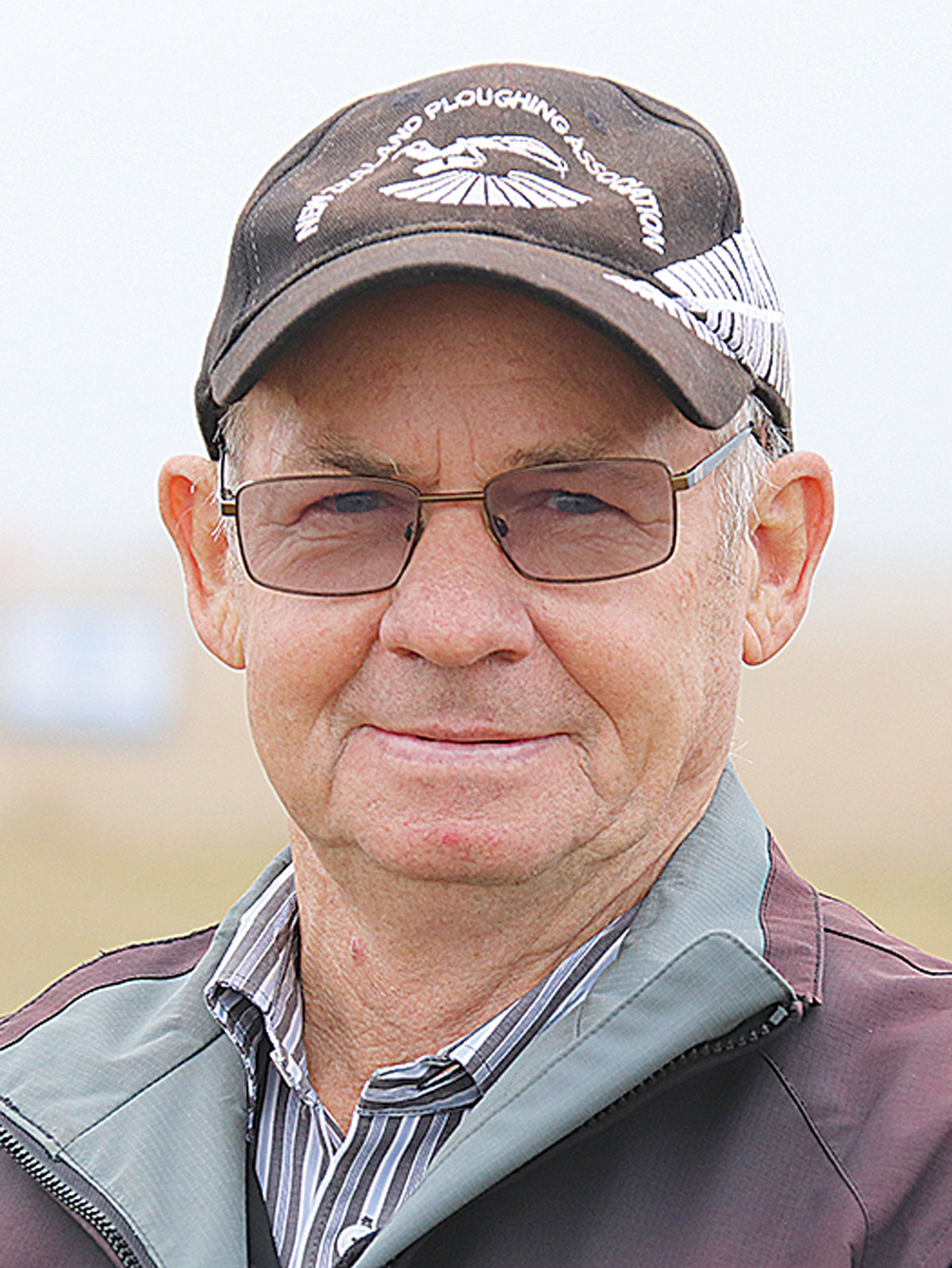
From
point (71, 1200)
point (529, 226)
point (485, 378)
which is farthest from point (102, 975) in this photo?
point (529, 226)

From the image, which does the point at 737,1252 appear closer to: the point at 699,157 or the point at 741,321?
the point at 741,321

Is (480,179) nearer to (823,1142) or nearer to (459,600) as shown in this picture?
(459,600)

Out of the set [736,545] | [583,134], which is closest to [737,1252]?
[736,545]

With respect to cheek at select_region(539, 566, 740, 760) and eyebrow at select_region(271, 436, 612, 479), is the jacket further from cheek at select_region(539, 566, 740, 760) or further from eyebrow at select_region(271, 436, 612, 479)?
eyebrow at select_region(271, 436, 612, 479)

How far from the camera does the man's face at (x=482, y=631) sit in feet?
4.48

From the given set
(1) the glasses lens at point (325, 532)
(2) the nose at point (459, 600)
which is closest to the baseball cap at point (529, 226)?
(1) the glasses lens at point (325, 532)

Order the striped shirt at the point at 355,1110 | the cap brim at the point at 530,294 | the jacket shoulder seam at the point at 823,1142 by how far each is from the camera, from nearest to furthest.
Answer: the jacket shoulder seam at the point at 823,1142 < the cap brim at the point at 530,294 < the striped shirt at the point at 355,1110

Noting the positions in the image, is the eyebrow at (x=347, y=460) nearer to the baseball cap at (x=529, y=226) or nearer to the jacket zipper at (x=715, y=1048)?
the baseball cap at (x=529, y=226)

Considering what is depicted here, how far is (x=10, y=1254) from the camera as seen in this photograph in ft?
4.71

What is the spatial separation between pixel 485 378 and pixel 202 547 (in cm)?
50

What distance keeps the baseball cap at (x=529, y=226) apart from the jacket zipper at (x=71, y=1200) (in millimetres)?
756

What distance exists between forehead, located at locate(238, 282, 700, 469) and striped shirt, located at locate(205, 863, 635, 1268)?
0.50 meters

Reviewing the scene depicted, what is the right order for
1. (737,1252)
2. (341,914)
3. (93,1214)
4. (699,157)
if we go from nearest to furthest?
(737,1252), (93,1214), (699,157), (341,914)

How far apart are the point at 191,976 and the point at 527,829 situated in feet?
1.62
